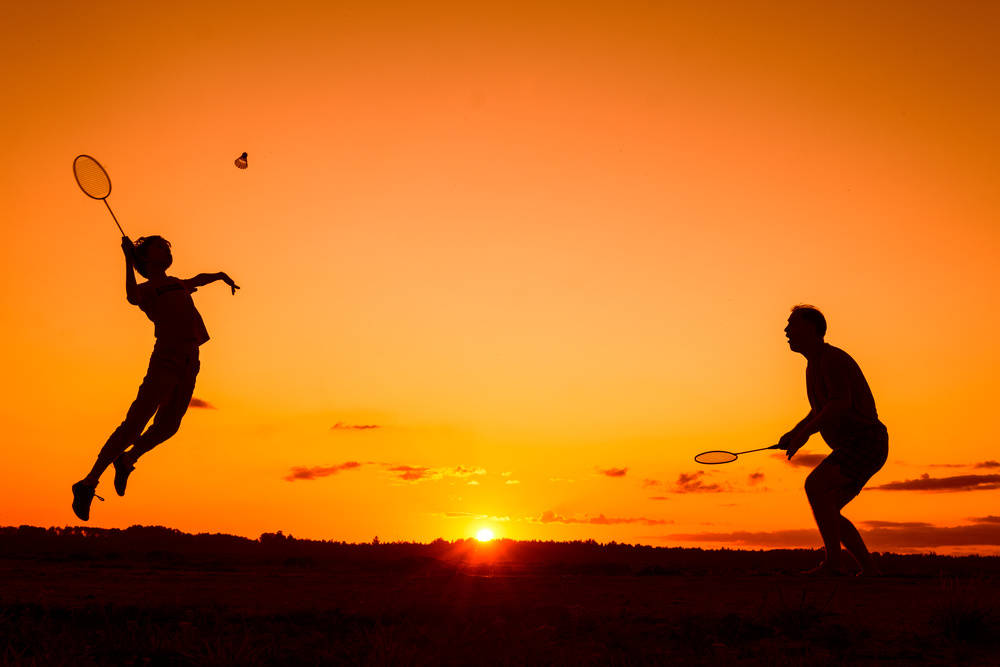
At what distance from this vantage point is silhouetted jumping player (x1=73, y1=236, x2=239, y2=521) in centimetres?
971

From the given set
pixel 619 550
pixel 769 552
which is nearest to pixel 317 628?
pixel 619 550

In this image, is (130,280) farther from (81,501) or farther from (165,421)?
(81,501)

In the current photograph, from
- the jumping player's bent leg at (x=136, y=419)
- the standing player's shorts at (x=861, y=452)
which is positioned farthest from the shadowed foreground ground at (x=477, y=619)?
the jumping player's bent leg at (x=136, y=419)

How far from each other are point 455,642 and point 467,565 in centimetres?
564

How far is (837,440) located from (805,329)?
1102mm

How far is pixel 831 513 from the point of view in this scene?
30.9 feet

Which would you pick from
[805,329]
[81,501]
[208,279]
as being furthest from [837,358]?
[81,501]

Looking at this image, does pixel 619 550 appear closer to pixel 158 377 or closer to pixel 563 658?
pixel 158 377

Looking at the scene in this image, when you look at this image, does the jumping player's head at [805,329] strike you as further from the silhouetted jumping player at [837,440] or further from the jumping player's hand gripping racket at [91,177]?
the jumping player's hand gripping racket at [91,177]

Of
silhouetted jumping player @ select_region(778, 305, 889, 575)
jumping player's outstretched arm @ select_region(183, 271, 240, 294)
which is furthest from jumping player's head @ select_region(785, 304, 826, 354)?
jumping player's outstretched arm @ select_region(183, 271, 240, 294)

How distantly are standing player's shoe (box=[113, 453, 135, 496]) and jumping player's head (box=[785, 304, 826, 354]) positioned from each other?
6.71 m

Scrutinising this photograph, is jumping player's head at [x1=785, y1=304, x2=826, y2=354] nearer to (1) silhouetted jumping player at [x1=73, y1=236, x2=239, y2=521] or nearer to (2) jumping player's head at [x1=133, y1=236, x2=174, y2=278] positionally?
(1) silhouetted jumping player at [x1=73, y1=236, x2=239, y2=521]

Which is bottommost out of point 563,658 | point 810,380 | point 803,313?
point 563,658

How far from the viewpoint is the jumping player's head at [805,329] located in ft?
31.3
